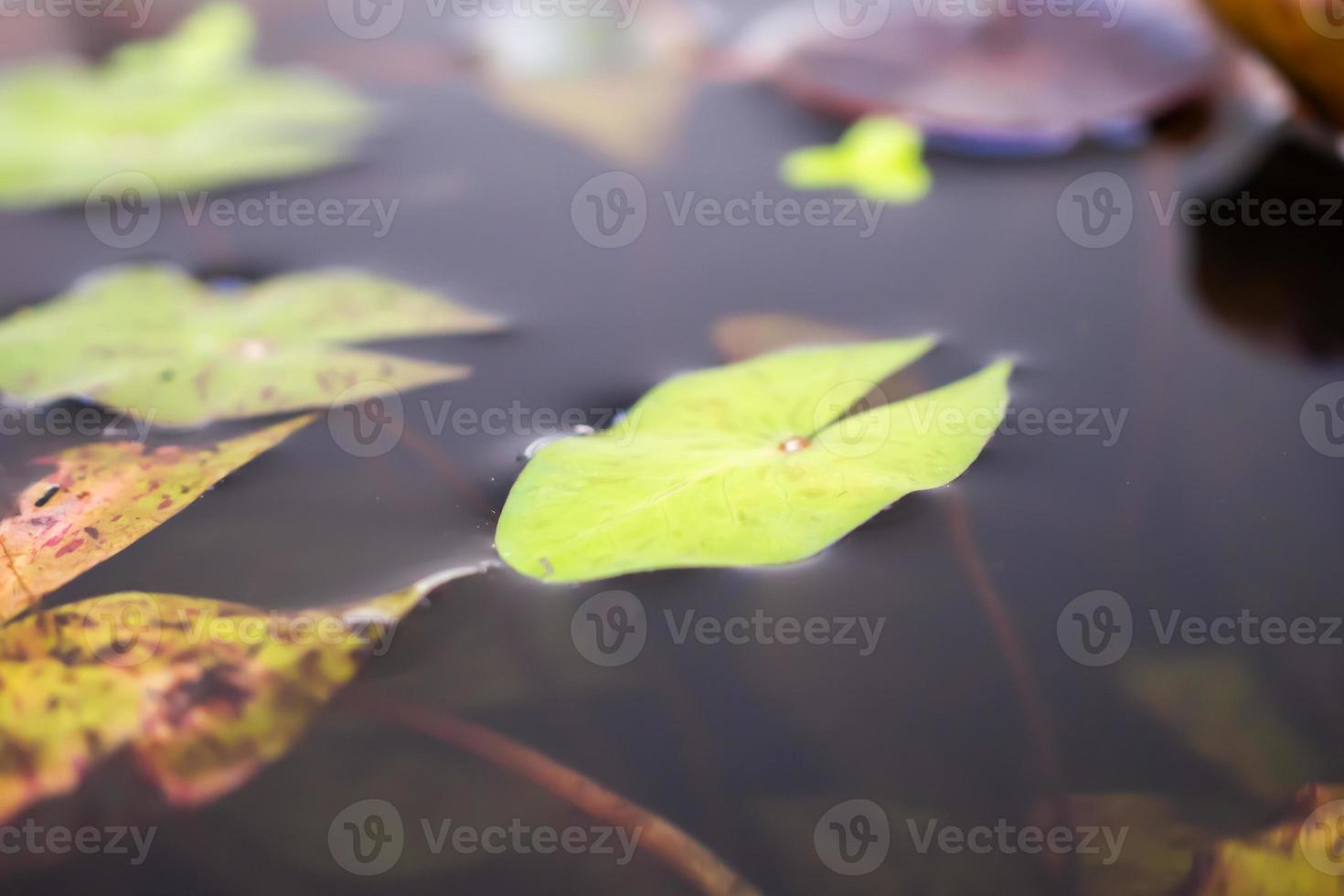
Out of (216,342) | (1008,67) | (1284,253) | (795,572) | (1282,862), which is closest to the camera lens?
(1282,862)

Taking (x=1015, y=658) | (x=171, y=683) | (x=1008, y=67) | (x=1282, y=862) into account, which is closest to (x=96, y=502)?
(x=171, y=683)

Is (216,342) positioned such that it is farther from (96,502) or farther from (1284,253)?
(1284,253)

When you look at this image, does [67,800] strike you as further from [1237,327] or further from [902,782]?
[1237,327]

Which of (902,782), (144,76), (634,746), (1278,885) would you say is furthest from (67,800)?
(144,76)

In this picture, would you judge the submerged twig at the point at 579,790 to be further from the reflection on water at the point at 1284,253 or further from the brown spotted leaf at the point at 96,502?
the reflection on water at the point at 1284,253

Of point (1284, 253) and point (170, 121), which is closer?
point (1284, 253)

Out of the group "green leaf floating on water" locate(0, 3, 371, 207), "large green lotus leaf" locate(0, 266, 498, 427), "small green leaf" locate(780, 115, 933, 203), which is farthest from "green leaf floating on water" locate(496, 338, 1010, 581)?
"green leaf floating on water" locate(0, 3, 371, 207)

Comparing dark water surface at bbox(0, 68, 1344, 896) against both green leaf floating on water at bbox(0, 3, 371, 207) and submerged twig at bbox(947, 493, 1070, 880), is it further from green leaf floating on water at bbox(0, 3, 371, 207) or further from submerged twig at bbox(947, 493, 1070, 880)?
green leaf floating on water at bbox(0, 3, 371, 207)
